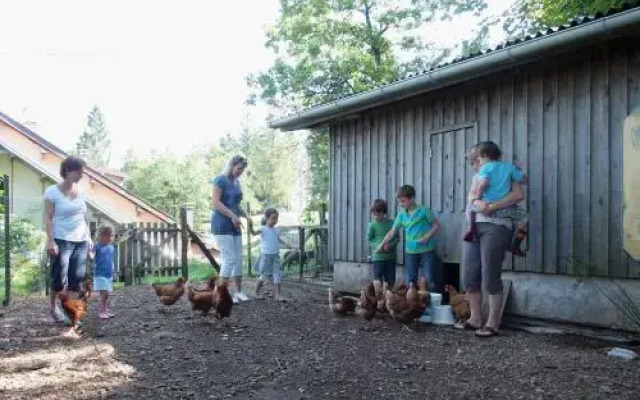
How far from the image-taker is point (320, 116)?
8.79 m

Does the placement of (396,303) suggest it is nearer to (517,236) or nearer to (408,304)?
(408,304)

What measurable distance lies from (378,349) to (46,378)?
2622 mm

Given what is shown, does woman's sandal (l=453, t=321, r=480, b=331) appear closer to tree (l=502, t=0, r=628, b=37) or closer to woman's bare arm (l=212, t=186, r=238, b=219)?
woman's bare arm (l=212, t=186, r=238, b=219)

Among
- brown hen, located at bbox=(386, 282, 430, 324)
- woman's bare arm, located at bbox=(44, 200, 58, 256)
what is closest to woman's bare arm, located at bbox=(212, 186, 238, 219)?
woman's bare arm, located at bbox=(44, 200, 58, 256)

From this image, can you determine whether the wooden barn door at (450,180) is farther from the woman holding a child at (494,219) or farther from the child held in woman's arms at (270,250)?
the child held in woman's arms at (270,250)

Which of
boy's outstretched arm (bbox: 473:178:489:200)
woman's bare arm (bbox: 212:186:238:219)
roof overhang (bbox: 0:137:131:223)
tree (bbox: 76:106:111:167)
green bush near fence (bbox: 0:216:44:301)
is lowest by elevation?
green bush near fence (bbox: 0:216:44:301)

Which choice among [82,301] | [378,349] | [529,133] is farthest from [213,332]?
[529,133]

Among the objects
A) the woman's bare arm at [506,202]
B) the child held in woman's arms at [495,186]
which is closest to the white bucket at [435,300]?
the child held in woman's arms at [495,186]

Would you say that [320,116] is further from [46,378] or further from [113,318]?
[46,378]

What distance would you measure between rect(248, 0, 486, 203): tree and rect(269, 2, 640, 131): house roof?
15.4m

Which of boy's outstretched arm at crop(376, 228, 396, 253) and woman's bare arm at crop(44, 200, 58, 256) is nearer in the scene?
woman's bare arm at crop(44, 200, 58, 256)

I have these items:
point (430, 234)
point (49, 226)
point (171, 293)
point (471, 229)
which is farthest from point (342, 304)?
point (49, 226)

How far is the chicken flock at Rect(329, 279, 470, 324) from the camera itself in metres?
5.88

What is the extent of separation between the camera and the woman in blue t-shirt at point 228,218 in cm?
689
